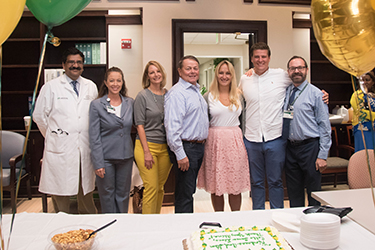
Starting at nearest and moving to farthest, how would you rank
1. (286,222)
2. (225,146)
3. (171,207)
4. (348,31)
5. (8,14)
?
(8,14)
(348,31)
(286,222)
(225,146)
(171,207)

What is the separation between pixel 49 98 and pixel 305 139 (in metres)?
2.07

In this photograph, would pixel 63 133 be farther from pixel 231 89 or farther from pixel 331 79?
pixel 331 79

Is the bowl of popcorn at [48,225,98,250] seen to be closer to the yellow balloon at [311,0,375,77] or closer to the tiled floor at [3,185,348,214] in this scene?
the yellow balloon at [311,0,375,77]

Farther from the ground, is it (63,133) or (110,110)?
(110,110)

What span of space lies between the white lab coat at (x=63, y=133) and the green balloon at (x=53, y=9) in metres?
1.52

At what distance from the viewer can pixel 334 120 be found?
4156 millimetres

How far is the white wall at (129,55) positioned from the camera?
4.12 m

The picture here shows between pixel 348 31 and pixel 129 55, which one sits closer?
pixel 348 31

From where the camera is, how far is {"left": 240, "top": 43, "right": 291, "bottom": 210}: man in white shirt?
237 cm

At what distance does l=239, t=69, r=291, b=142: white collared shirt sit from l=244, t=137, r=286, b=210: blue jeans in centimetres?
6

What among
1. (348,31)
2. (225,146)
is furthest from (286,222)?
(225,146)

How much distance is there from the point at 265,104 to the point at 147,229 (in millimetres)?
1554

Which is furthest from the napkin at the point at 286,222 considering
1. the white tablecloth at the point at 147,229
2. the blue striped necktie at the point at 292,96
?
the blue striped necktie at the point at 292,96

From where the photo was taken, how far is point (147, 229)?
3.87 ft
